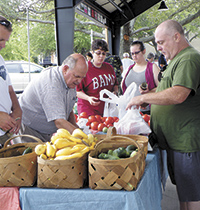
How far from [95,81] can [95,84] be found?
0.04 m

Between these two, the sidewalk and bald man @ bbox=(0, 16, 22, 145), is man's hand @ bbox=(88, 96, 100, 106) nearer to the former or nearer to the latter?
bald man @ bbox=(0, 16, 22, 145)

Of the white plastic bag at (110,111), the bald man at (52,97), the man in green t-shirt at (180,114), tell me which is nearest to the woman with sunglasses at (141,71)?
the white plastic bag at (110,111)

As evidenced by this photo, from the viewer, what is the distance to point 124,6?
383 inches

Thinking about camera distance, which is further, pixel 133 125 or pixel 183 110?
pixel 133 125

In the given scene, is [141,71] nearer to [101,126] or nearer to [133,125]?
[101,126]

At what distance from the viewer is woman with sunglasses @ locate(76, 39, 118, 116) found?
3559 millimetres

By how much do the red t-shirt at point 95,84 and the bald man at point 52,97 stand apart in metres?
1.09

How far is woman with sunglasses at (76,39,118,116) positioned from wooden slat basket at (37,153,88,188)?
2.04 m

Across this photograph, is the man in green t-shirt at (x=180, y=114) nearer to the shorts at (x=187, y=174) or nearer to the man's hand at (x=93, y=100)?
the shorts at (x=187, y=174)

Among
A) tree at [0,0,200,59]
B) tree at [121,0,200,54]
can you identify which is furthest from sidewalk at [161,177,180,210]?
tree at [121,0,200,54]

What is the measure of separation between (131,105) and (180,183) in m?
0.76

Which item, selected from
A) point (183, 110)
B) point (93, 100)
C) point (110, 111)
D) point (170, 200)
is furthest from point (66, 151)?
point (170, 200)

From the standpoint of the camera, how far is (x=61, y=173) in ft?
4.60

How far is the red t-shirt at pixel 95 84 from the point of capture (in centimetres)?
357
